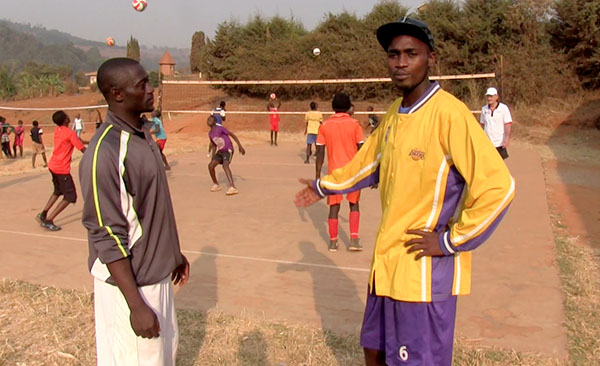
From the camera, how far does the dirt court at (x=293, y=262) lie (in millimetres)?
4574

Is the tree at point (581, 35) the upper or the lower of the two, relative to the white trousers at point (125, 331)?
upper

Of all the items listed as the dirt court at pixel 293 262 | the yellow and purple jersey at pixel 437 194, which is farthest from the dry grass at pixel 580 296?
the yellow and purple jersey at pixel 437 194

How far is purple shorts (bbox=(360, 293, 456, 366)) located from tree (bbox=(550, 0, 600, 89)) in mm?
22440

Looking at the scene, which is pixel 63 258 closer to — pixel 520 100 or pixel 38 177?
pixel 38 177

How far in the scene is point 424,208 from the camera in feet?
8.09

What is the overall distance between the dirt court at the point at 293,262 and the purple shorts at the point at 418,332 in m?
1.74

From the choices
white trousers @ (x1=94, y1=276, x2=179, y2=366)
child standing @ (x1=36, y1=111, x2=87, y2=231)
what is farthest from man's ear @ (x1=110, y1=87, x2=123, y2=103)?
child standing @ (x1=36, y1=111, x2=87, y2=231)

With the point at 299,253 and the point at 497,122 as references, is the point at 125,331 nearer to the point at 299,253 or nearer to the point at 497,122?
the point at 299,253

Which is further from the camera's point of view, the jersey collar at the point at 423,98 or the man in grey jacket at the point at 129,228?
the jersey collar at the point at 423,98

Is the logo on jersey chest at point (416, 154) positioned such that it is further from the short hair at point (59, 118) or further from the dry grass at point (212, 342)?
the short hair at point (59, 118)

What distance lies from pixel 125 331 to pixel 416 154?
4.96ft

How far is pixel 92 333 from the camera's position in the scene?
4379mm

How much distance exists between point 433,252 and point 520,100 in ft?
72.6

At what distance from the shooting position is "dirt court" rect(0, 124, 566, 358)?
15.0 ft
